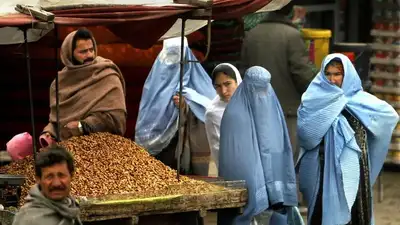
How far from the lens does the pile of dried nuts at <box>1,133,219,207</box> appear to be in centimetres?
748

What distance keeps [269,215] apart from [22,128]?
4.10 m

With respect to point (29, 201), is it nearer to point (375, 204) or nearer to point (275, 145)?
point (275, 145)

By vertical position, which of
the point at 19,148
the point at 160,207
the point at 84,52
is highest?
the point at 84,52

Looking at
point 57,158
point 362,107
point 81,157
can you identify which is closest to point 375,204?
point 362,107

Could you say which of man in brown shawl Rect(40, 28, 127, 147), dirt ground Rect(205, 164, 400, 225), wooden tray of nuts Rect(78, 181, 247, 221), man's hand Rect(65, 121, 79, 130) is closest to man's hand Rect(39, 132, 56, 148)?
man in brown shawl Rect(40, 28, 127, 147)

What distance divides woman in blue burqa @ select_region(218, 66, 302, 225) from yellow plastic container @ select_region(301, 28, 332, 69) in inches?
146

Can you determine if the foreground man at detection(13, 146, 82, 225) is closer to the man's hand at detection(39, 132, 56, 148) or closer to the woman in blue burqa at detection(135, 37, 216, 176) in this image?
the man's hand at detection(39, 132, 56, 148)

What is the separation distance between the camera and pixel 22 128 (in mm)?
11727

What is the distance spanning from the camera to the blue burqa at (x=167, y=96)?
9.42m

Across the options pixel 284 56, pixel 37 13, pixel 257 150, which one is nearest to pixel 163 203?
pixel 257 150

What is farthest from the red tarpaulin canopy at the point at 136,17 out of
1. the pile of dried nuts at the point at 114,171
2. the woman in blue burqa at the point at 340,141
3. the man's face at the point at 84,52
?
the woman in blue burqa at the point at 340,141

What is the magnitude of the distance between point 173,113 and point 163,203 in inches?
84.0

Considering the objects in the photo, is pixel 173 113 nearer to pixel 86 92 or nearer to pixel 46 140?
pixel 86 92

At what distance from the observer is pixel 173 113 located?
9484 millimetres
